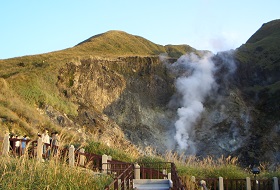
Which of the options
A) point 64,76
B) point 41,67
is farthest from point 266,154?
point 41,67

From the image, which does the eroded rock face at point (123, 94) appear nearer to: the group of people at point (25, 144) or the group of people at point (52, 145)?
the group of people at point (52, 145)

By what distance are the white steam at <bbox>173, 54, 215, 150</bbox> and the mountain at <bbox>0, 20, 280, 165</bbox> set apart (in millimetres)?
536

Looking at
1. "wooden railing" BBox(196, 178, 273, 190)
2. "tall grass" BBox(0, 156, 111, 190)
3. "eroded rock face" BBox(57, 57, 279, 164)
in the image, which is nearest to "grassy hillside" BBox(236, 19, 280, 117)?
"eroded rock face" BBox(57, 57, 279, 164)

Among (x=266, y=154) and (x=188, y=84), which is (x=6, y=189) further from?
(x=188, y=84)

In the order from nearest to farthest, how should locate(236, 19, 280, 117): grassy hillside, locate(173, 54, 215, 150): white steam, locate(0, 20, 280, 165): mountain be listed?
locate(0, 20, 280, 165): mountain → locate(173, 54, 215, 150): white steam → locate(236, 19, 280, 117): grassy hillside

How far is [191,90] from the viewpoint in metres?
48.0

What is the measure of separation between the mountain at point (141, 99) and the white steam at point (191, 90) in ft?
1.76

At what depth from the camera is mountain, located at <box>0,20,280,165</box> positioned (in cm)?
3481

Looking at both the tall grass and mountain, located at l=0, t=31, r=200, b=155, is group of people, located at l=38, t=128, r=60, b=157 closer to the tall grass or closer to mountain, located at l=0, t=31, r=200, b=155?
the tall grass

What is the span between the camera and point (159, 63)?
166ft

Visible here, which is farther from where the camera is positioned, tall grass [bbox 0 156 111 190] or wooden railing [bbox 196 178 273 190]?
wooden railing [bbox 196 178 273 190]

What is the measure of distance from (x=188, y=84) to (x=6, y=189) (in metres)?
43.5

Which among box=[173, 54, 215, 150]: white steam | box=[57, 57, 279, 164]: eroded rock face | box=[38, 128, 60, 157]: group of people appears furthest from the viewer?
box=[173, 54, 215, 150]: white steam

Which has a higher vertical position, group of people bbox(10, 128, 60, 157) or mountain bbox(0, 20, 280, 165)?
mountain bbox(0, 20, 280, 165)
